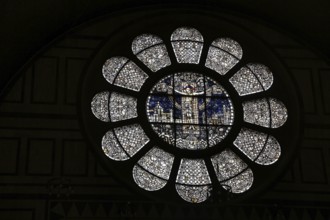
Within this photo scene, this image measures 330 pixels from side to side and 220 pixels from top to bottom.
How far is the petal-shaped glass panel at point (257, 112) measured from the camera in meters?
12.3

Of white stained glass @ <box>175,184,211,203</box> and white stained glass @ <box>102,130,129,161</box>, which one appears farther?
white stained glass @ <box>102,130,129,161</box>

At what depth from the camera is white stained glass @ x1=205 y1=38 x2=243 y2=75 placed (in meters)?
12.8

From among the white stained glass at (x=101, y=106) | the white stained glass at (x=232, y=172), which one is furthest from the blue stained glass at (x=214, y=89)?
the white stained glass at (x=101, y=106)

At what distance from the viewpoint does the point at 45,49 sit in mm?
12438

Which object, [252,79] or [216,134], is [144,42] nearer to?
[252,79]

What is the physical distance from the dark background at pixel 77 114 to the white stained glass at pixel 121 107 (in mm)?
579

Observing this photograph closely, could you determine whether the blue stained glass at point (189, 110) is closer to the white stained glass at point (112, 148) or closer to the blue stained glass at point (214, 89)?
the blue stained glass at point (214, 89)

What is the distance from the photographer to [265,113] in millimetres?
12430

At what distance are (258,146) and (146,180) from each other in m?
1.79

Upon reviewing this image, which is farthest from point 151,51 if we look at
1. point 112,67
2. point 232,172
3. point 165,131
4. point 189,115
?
point 232,172

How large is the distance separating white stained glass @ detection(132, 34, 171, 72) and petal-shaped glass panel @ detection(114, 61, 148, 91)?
0.60 feet

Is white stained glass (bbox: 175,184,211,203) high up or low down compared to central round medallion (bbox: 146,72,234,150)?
down

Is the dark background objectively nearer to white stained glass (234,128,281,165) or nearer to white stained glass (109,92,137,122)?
white stained glass (234,128,281,165)

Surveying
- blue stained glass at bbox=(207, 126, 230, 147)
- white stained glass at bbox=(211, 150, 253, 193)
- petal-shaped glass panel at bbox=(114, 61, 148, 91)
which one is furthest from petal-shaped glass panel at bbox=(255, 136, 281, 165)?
→ petal-shaped glass panel at bbox=(114, 61, 148, 91)
